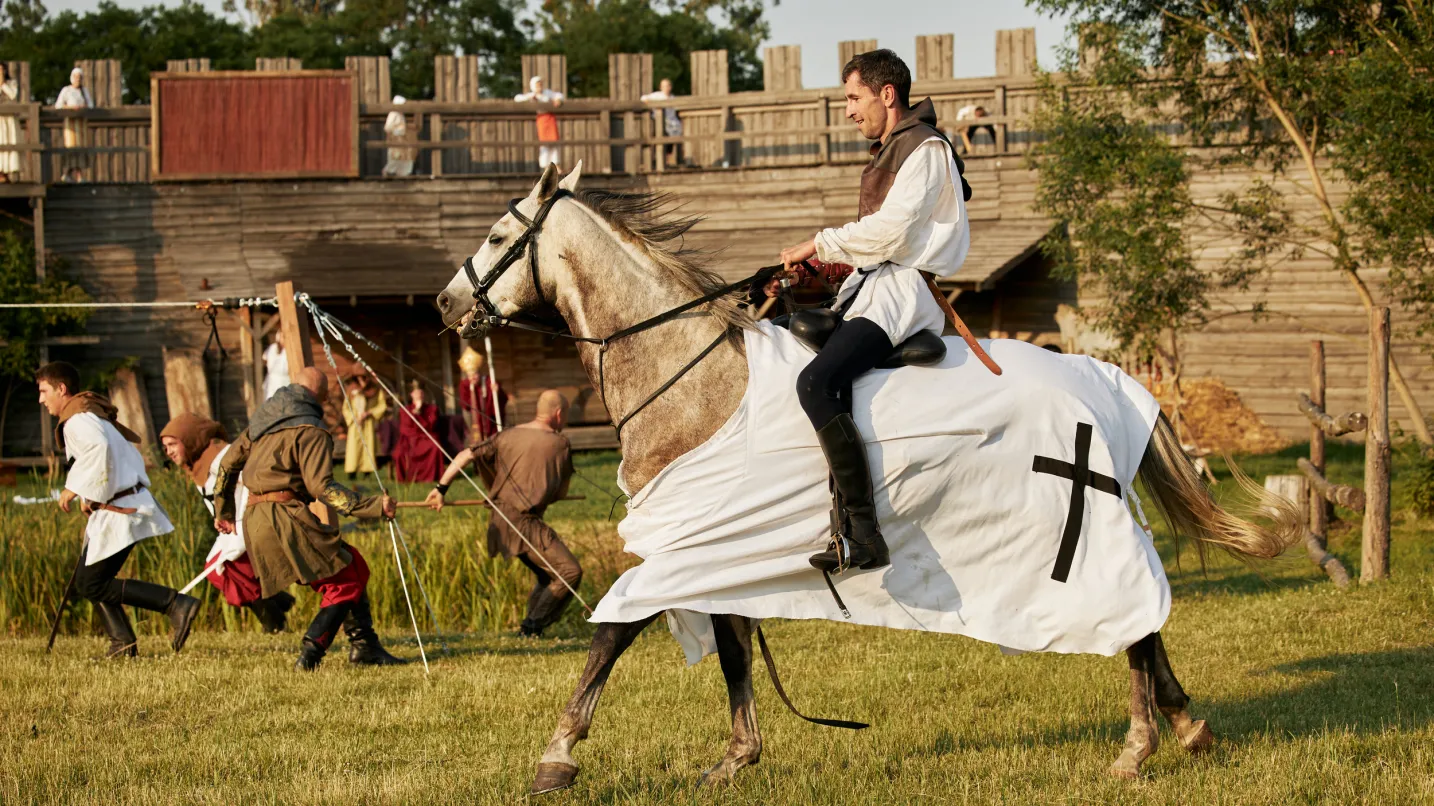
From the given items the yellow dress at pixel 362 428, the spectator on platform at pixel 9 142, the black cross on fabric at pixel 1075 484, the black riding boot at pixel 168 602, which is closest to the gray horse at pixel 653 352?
the black cross on fabric at pixel 1075 484

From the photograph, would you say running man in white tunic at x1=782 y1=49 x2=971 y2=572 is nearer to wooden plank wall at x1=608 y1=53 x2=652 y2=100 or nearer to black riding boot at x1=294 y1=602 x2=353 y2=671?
black riding boot at x1=294 y1=602 x2=353 y2=671

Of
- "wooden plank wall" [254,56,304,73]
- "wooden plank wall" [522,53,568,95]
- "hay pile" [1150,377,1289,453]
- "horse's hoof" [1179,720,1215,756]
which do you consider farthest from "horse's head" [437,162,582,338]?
"wooden plank wall" [254,56,304,73]

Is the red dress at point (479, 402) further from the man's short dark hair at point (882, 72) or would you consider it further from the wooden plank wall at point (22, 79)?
the man's short dark hair at point (882, 72)

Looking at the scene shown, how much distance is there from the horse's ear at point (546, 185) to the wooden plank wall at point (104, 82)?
21521mm

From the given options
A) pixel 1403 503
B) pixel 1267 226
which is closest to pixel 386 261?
pixel 1267 226

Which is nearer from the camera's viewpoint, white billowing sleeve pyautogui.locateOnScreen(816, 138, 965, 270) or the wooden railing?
white billowing sleeve pyautogui.locateOnScreen(816, 138, 965, 270)

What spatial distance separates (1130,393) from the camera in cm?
622

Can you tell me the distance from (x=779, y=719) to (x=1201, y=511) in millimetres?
2290

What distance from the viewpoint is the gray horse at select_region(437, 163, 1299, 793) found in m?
5.68

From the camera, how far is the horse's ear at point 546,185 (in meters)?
5.87

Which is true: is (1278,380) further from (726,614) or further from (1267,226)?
(726,614)

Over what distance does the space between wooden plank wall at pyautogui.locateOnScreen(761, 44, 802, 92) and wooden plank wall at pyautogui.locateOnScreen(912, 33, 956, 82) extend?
2.10 m

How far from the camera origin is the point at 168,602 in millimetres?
9500

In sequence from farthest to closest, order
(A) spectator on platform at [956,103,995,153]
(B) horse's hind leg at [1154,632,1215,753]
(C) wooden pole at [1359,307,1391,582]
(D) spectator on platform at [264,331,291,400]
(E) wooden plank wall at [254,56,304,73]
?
1. (E) wooden plank wall at [254,56,304,73]
2. (A) spectator on platform at [956,103,995,153]
3. (D) spectator on platform at [264,331,291,400]
4. (C) wooden pole at [1359,307,1391,582]
5. (B) horse's hind leg at [1154,632,1215,753]
